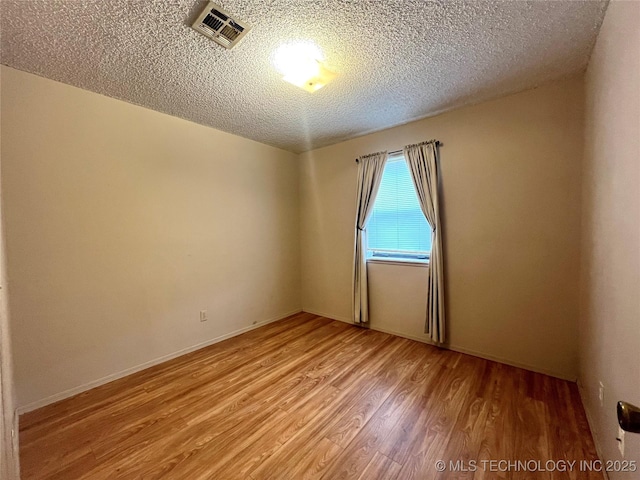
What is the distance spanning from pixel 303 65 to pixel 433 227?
1.99 meters

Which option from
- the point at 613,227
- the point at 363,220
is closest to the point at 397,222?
the point at 363,220

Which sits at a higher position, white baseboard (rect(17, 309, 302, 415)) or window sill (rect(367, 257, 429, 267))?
window sill (rect(367, 257, 429, 267))

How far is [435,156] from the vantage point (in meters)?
2.68

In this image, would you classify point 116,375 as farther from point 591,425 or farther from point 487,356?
point 591,425

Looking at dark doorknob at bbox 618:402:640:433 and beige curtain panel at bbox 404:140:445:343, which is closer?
dark doorknob at bbox 618:402:640:433

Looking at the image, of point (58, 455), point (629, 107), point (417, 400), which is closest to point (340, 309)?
point (417, 400)

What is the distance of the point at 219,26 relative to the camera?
148cm

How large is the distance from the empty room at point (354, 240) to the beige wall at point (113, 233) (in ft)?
0.06

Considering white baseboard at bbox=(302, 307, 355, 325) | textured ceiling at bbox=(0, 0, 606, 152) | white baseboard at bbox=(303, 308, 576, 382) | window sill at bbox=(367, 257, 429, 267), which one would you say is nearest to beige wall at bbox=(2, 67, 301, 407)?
textured ceiling at bbox=(0, 0, 606, 152)

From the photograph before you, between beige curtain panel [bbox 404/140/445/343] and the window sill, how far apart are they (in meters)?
0.18

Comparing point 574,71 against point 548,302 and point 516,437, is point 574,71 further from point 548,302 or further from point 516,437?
point 516,437

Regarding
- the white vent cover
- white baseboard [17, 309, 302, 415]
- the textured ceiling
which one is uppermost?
the textured ceiling

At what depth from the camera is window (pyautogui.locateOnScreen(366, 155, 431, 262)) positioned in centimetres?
295

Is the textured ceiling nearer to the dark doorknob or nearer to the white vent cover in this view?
the white vent cover
